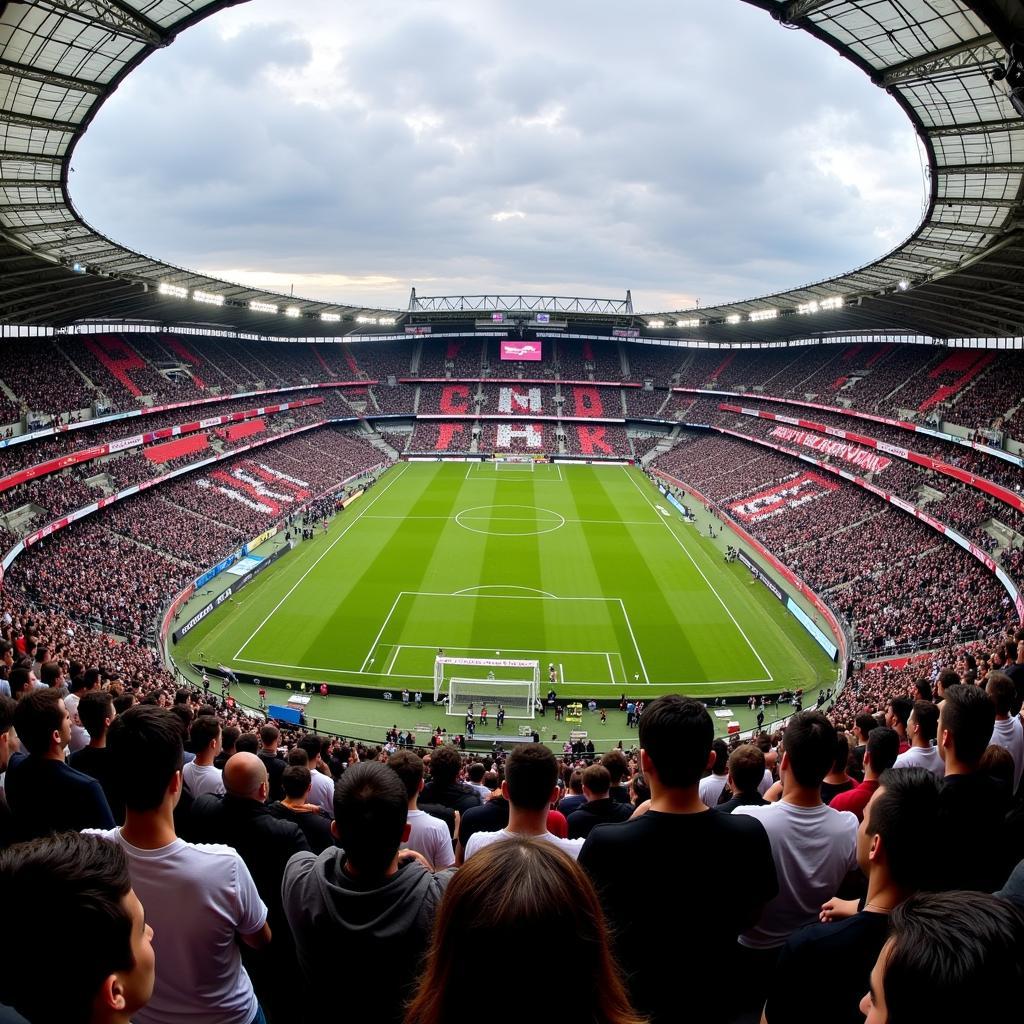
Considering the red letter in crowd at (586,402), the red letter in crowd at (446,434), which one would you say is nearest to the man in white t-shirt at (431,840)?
the red letter in crowd at (446,434)

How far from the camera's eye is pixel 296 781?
7051 millimetres

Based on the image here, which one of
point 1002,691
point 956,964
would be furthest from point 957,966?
point 1002,691

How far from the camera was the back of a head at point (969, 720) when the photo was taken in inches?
235

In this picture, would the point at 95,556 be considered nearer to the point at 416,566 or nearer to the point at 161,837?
the point at 416,566

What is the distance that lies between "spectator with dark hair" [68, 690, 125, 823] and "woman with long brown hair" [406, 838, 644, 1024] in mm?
5711

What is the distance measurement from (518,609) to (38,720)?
34.5 m

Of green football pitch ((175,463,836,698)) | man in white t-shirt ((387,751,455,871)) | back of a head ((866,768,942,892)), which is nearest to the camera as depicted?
back of a head ((866,768,942,892))

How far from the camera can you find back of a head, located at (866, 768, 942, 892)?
363 centimetres

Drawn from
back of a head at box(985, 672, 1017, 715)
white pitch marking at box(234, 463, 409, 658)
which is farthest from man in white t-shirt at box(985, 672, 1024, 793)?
white pitch marking at box(234, 463, 409, 658)

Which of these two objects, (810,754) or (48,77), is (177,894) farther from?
(48,77)

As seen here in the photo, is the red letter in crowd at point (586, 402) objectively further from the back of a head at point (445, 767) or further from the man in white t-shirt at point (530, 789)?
the man in white t-shirt at point (530, 789)

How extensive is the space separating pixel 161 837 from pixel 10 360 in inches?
1998

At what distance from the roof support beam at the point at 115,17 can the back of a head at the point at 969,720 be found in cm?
2220

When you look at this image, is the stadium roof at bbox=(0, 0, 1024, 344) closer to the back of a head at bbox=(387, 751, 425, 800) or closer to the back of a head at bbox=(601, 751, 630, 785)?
the back of a head at bbox=(601, 751, 630, 785)
